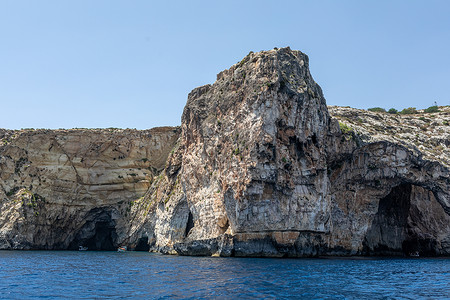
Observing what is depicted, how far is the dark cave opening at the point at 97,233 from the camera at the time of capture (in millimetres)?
72375

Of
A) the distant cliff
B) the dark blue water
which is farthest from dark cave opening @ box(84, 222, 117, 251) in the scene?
the dark blue water

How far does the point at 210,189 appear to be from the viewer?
5091 cm

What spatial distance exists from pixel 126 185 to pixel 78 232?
1201 centimetres

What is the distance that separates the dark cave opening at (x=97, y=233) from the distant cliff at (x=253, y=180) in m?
0.58

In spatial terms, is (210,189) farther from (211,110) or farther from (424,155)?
(424,155)

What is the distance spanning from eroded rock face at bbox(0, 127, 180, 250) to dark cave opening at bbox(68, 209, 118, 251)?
0.56 ft

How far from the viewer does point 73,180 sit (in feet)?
229

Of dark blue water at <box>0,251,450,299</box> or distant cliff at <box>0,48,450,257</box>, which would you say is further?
distant cliff at <box>0,48,450,257</box>

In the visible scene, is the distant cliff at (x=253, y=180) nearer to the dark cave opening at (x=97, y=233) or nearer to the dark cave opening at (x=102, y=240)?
the dark cave opening at (x=97, y=233)

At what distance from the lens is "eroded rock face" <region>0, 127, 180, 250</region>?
65.1 meters

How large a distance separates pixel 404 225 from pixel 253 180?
27899 mm

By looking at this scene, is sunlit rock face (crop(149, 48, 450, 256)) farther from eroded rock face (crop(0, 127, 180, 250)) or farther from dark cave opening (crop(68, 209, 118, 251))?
dark cave opening (crop(68, 209, 118, 251))

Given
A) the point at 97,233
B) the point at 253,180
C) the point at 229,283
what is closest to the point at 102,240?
the point at 97,233

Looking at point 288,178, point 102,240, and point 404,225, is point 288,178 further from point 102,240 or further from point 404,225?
point 102,240
